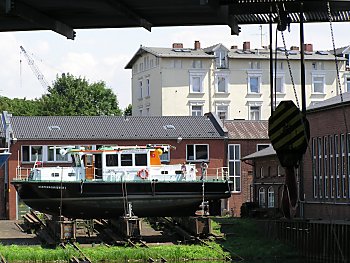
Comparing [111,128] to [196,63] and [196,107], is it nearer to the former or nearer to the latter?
[196,63]

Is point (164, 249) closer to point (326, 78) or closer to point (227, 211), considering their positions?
point (227, 211)

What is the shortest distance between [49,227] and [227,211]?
15906mm

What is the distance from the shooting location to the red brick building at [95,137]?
175 ft

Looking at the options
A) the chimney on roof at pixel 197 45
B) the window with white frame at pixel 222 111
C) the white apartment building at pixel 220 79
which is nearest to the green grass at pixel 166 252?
the white apartment building at pixel 220 79

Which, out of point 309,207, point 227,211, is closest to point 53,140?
point 227,211

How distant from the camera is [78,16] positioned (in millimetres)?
15164

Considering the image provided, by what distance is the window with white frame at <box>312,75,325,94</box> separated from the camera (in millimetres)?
83188

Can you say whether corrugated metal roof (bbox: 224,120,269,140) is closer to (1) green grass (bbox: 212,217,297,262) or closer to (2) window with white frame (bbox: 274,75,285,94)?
(1) green grass (bbox: 212,217,297,262)

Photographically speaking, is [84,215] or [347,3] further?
[84,215]

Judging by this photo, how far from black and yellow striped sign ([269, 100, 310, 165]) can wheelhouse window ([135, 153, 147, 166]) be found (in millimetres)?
28286

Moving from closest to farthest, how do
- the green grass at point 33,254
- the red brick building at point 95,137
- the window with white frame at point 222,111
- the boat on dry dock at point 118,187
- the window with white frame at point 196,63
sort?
the green grass at point 33,254, the boat on dry dock at point 118,187, the red brick building at point 95,137, the window with white frame at point 196,63, the window with white frame at point 222,111

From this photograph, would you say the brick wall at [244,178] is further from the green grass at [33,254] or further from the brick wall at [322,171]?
the green grass at [33,254]

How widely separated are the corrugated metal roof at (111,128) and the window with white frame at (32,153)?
0.52 meters

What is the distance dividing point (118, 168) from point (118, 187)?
1.45 meters
